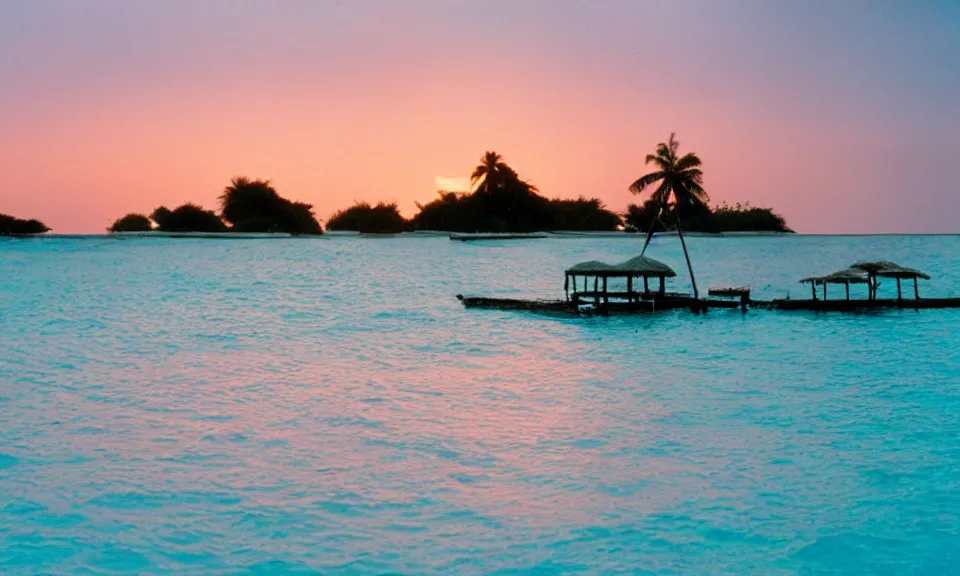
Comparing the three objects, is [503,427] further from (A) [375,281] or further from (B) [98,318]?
(A) [375,281]

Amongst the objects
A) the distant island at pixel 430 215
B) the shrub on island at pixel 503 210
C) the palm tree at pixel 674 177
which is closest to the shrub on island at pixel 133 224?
the distant island at pixel 430 215

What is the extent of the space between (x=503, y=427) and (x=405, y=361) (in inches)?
385

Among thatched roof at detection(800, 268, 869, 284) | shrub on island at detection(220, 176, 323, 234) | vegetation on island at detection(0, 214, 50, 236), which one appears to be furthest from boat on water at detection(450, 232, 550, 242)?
thatched roof at detection(800, 268, 869, 284)

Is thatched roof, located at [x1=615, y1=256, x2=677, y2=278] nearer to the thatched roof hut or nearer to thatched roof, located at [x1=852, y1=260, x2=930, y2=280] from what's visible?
the thatched roof hut

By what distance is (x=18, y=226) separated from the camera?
144m

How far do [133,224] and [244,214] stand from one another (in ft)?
93.0

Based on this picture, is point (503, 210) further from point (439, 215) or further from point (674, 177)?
point (674, 177)

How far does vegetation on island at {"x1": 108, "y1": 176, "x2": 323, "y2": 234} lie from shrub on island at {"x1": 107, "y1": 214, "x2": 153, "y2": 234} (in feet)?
25.2

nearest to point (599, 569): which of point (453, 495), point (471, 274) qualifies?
point (453, 495)

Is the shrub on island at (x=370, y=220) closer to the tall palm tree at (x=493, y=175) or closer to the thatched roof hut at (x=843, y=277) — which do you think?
the tall palm tree at (x=493, y=175)

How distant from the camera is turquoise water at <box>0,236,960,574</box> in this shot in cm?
938

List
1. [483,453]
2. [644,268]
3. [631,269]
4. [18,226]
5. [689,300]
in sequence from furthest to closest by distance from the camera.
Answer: [18,226] < [689,300] < [631,269] < [644,268] < [483,453]

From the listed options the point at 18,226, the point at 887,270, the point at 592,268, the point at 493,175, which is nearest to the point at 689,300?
the point at 592,268

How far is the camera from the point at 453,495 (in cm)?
1112
